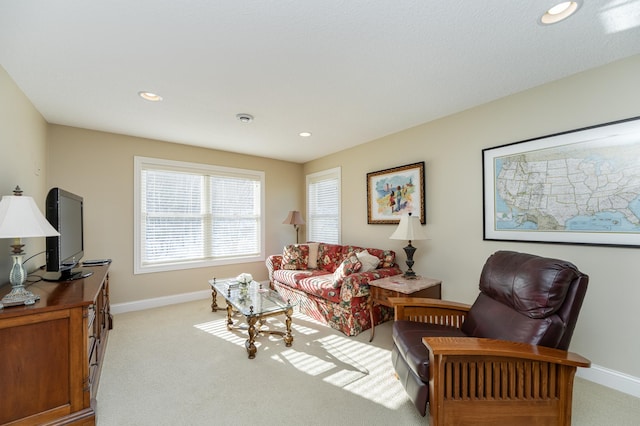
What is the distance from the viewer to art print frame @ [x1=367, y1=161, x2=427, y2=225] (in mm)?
3383

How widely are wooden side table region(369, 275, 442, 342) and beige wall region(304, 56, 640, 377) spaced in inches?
14.8

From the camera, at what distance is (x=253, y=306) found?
2.76 meters

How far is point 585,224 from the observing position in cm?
220

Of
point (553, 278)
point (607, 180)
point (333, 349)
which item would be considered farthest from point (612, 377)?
point (333, 349)

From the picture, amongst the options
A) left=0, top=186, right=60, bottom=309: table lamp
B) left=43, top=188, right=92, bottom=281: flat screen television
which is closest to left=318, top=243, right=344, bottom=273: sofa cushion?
left=43, top=188, right=92, bottom=281: flat screen television

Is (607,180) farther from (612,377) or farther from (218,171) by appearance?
(218,171)

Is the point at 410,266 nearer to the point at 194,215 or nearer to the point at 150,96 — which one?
the point at 150,96

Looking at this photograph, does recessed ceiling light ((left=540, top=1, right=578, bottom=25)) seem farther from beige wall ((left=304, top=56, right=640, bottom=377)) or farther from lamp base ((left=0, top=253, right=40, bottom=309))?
lamp base ((left=0, top=253, right=40, bottom=309))

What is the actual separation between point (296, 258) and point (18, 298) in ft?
9.87

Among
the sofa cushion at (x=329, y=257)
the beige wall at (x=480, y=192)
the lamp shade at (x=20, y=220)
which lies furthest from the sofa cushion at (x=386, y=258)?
the lamp shade at (x=20, y=220)

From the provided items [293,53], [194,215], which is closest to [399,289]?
[293,53]

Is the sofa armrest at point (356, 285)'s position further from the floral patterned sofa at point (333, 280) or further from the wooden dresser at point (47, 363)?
the wooden dresser at point (47, 363)

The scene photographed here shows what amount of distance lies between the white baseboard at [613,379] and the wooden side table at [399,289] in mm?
1209

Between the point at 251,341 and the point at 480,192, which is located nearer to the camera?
the point at 251,341
